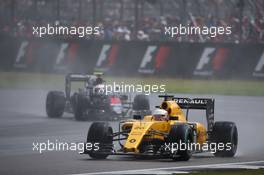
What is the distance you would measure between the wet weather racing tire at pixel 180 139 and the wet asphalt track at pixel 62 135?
0.14 metres

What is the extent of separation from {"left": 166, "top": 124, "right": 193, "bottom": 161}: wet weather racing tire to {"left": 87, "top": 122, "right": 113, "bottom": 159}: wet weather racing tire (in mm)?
1074

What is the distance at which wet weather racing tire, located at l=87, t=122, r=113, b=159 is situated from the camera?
66.5ft

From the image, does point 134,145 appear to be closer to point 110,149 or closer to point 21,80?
point 110,149

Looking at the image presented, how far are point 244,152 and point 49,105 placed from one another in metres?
10.4

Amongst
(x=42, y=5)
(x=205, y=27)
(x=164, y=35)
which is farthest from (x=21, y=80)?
(x=205, y=27)

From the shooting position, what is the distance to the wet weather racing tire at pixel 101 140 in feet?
66.5

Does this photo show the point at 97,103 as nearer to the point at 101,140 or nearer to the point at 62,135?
the point at 62,135

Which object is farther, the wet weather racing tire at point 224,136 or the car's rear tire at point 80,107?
the car's rear tire at point 80,107

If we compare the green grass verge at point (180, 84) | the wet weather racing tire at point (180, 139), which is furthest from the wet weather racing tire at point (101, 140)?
the green grass verge at point (180, 84)

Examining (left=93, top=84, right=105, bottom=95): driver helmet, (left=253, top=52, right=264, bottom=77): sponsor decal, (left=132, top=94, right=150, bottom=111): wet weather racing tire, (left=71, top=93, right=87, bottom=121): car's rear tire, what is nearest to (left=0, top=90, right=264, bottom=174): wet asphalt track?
(left=71, top=93, right=87, bottom=121): car's rear tire

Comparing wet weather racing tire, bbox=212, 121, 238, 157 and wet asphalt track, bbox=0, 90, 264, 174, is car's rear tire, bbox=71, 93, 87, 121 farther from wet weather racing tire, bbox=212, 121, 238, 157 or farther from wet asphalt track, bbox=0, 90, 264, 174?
wet weather racing tire, bbox=212, 121, 238, 157

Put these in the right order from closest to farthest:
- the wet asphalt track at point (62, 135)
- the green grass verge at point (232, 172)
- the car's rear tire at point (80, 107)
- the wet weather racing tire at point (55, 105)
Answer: the green grass verge at point (232, 172), the wet asphalt track at point (62, 135), the car's rear tire at point (80, 107), the wet weather racing tire at point (55, 105)

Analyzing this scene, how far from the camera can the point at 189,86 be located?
41.6 meters

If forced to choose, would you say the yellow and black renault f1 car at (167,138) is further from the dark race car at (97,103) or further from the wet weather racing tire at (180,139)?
the dark race car at (97,103)
